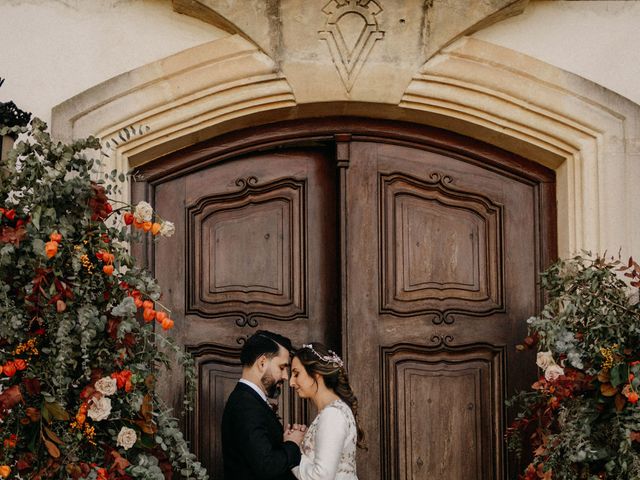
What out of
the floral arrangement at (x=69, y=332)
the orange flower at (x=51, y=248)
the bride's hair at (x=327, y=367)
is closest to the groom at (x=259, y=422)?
the bride's hair at (x=327, y=367)

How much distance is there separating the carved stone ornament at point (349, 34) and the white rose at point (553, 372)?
154cm

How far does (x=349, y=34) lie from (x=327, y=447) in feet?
5.95

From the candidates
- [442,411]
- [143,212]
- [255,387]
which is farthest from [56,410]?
[442,411]

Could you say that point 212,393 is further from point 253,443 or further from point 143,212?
point 143,212

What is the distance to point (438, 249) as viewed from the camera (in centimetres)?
498

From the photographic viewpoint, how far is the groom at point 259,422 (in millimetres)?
4312

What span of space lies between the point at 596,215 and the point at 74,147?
7.53ft

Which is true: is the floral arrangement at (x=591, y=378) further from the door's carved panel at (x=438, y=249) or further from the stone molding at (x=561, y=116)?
the door's carved panel at (x=438, y=249)

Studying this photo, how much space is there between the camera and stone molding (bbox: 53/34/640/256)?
15.4 ft

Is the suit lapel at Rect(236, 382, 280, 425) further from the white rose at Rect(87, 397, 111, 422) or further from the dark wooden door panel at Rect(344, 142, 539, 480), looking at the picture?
the white rose at Rect(87, 397, 111, 422)

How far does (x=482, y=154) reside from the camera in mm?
5012

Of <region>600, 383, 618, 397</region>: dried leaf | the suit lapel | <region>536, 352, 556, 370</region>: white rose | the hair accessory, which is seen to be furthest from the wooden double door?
<region>600, 383, 618, 397</region>: dried leaf

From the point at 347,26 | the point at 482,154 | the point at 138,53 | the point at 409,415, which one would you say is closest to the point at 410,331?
the point at 409,415

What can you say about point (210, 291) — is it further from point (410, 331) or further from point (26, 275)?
point (26, 275)
